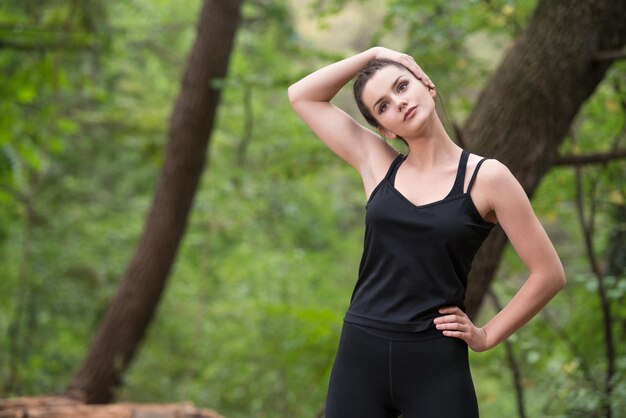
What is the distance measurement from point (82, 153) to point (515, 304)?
30.1 feet

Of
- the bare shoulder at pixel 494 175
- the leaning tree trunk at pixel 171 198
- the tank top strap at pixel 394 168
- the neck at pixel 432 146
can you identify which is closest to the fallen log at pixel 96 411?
the leaning tree trunk at pixel 171 198

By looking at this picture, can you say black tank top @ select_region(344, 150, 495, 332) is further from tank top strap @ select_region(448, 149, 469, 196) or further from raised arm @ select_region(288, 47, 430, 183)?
raised arm @ select_region(288, 47, 430, 183)

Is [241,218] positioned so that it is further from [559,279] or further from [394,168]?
[559,279]

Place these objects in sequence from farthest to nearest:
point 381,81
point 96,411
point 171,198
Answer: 1. point 171,198
2. point 96,411
3. point 381,81

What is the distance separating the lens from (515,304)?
7.22 feet

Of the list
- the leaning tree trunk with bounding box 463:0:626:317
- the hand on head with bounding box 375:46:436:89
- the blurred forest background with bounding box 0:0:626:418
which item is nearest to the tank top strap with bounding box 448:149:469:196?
the hand on head with bounding box 375:46:436:89

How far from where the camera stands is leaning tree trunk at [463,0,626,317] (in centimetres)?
348

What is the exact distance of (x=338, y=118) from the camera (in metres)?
2.54

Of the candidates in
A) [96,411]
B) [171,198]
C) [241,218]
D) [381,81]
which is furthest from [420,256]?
[241,218]

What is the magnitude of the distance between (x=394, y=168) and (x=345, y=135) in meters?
0.24

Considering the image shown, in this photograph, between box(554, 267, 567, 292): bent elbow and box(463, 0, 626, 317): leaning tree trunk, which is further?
box(463, 0, 626, 317): leaning tree trunk

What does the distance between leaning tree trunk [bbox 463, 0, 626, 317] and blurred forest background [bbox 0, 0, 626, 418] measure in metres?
0.67

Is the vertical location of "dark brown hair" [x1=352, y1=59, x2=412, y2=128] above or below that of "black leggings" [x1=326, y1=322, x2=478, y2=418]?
above

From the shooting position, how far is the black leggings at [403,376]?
2129 mm
